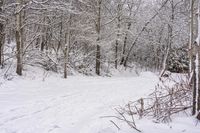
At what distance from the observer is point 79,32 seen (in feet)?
70.5

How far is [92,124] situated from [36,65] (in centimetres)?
1343

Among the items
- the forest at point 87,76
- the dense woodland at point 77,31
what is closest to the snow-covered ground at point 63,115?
the forest at point 87,76

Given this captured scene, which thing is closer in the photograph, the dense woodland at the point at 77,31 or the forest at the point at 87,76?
the forest at the point at 87,76

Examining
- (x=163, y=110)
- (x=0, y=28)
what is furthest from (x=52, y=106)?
(x=0, y=28)

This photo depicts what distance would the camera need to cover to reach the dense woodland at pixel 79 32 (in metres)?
15.6

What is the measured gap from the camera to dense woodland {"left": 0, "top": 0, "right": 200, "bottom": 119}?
1559cm

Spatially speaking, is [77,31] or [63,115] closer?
[63,115]

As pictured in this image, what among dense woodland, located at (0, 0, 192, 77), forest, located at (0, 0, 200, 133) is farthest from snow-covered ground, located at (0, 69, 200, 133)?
dense woodland, located at (0, 0, 192, 77)

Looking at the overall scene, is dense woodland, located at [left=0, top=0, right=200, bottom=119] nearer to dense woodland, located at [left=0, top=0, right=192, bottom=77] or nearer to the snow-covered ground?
dense woodland, located at [left=0, top=0, right=192, bottom=77]

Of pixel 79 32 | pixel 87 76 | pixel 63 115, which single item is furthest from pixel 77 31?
pixel 63 115

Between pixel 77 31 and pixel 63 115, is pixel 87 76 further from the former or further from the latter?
pixel 63 115

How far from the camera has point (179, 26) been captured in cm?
2936

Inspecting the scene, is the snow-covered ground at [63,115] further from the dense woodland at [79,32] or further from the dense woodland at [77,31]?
the dense woodland at [77,31]

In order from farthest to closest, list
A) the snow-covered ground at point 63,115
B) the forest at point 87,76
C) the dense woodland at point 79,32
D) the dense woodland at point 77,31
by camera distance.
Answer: the dense woodland at point 77,31 → the dense woodland at point 79,32 → the forest at point 87,76 → the snow-covered ground at point 63,115
